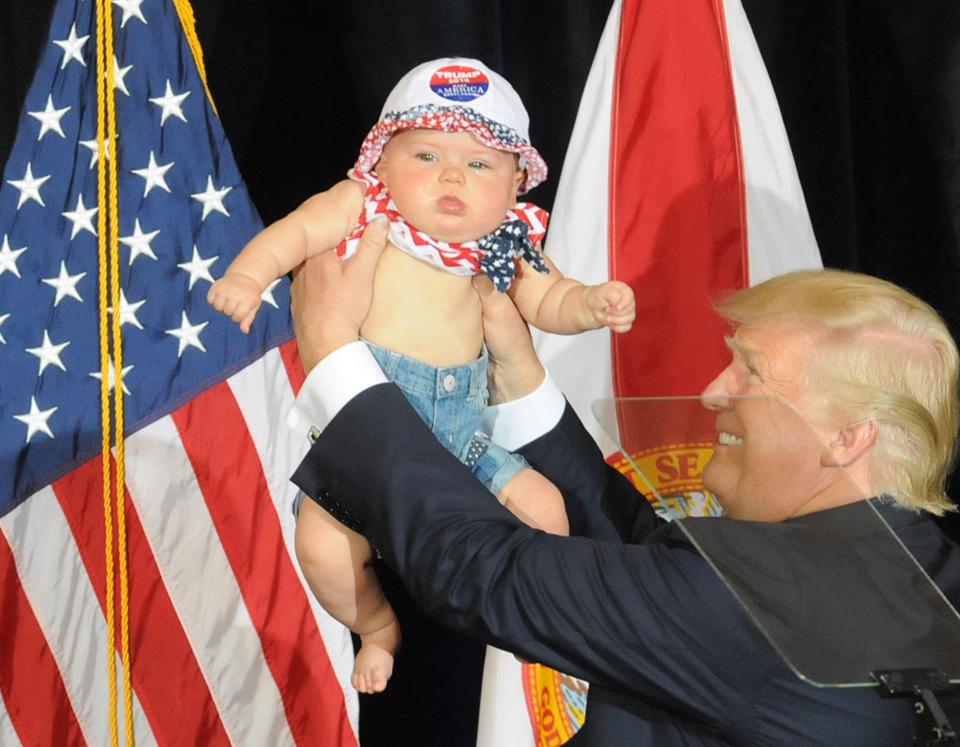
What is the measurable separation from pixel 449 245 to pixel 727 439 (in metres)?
0.38

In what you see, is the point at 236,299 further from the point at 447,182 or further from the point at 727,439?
the point at 727,439

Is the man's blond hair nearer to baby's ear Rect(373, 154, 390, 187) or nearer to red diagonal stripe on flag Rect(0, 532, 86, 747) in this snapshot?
baby's ear Rect(373, 154, 390, 187)

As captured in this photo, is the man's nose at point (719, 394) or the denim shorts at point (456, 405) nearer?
the man's nose at point (719, 394)

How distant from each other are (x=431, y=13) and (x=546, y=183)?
364mm

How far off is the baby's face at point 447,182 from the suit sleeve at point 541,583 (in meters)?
0.27

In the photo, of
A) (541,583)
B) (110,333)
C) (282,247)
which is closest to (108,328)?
(110,333)

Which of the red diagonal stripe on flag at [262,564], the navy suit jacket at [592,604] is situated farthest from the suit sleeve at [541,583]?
the red diagonal stripe on flag at [262,564]

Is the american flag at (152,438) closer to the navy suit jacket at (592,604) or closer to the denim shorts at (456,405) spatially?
the denim shorts at (456,405)

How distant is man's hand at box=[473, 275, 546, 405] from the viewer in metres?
1.55

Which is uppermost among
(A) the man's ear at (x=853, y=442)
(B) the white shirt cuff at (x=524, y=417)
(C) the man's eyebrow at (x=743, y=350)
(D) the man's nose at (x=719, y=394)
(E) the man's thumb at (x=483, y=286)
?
(E) the man's thumb at (x=483, y=286)

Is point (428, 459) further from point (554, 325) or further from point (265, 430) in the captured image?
point (265, 430)

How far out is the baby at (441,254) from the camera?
1.44 m

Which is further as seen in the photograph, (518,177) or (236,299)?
(518,177)

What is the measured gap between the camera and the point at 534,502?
60.0 inches
